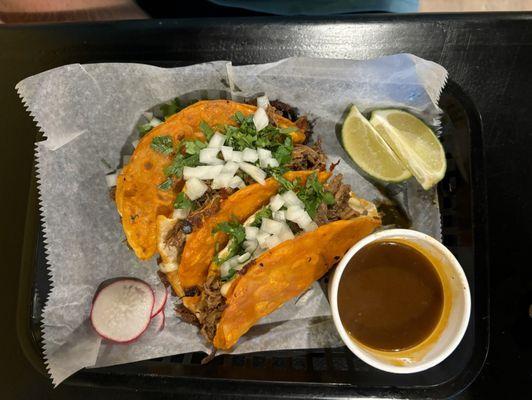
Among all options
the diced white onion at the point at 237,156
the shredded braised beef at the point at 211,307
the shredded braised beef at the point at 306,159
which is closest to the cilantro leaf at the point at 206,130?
the diced white onion at the point at 237,156

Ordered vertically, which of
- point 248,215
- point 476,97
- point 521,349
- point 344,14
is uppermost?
point 344,14

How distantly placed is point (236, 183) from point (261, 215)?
0.54 feet

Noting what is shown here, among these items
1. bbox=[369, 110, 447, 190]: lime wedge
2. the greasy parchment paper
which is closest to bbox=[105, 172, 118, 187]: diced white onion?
the greasy parchment paper

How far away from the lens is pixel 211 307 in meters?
1.88

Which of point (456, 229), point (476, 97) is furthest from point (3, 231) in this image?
point (476, 97)

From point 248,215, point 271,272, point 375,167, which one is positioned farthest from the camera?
point 375,167

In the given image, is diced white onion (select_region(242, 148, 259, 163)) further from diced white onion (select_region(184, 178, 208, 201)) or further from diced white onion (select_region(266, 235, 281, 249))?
diced white onion (select_region(266, 235, 281, 249))

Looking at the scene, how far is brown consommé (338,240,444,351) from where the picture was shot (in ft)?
6.15

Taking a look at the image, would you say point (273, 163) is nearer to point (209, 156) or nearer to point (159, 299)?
point (209, 156)

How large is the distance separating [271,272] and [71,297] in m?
0.87

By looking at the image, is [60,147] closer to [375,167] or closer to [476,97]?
[375,167]

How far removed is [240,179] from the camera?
190cm

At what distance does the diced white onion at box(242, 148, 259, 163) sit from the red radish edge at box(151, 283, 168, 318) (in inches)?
27.9

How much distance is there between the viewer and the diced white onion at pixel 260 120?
1.94 m
